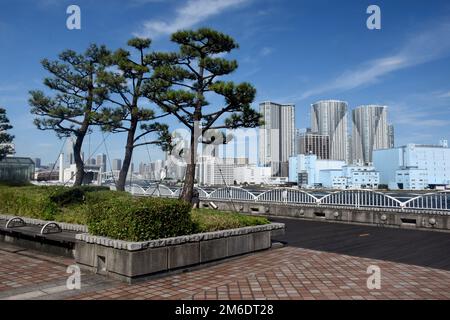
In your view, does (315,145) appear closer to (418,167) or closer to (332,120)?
(332,120)

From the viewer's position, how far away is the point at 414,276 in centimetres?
606

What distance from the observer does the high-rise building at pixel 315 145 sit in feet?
568

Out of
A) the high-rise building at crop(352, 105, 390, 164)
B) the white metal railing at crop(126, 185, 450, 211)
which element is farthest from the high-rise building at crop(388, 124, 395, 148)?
the white metal railing at crop(126, 185, 450, 211)

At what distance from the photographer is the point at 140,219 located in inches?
232

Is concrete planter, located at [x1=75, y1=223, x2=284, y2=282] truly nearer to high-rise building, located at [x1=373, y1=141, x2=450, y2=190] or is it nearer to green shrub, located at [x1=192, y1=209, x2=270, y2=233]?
green shrub, located at [x1=192, y1=209, x2=270, y2=233]

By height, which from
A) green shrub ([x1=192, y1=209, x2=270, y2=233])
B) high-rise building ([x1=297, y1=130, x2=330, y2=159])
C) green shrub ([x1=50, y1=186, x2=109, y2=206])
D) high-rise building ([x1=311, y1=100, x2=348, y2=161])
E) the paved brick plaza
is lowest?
the paved brick plaza

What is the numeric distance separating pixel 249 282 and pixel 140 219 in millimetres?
2042

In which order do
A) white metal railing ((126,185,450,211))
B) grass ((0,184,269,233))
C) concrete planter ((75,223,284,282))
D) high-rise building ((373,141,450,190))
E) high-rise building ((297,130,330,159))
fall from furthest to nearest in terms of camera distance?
1. high-rise building ((297,130,330,159))
2. high-rise building ((373,141,450,190))
3. white metal railing ((126,185,450,211))
4. grass ((0,184,269,233))
5. concrete planter ((75,223,284,282))

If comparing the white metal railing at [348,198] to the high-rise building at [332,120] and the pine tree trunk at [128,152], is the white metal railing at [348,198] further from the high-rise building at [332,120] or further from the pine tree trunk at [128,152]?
the high-rise building at [332,120]

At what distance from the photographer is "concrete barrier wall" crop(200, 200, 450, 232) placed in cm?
1205

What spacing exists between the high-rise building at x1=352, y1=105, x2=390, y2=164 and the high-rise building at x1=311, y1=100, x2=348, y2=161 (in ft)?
20.6

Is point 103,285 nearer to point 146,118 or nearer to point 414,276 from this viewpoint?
point 414,276

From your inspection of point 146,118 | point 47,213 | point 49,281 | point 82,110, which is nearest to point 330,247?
point 49,281

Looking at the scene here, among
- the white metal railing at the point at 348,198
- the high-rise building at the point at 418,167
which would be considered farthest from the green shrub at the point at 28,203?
the high-rise building at the point at 418,167
